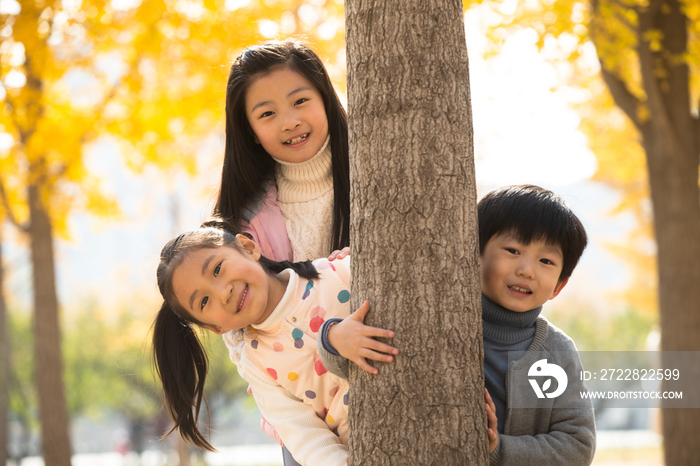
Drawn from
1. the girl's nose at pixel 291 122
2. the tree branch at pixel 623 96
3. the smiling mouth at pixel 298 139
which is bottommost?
the smiling mouth at pixel 298 139

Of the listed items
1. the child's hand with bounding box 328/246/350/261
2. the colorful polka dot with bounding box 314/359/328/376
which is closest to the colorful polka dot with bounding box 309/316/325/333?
the colorful polka dot with bounding box 314/359/328/376

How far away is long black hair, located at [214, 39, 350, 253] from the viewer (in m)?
2.28

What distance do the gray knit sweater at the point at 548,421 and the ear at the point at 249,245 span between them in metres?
0.47

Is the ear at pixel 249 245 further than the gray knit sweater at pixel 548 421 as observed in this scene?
Yes

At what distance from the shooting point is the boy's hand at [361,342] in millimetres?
1562

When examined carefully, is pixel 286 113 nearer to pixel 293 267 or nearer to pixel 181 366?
pixel 293 267

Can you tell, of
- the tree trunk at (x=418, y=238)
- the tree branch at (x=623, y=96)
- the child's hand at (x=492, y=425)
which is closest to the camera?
the tree trunk at (x=418, y=238)

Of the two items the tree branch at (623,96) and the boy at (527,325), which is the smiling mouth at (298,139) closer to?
the boy at (527,325)

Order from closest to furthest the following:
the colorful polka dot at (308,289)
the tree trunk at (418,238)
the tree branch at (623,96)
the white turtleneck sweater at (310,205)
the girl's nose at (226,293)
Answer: the tree trunk at (418,238) → the girl's nose at (226,293) → the colorful polka dot at (308,289) → the white turtleneck sweater at (310,205) → the tree branch at (623,96)

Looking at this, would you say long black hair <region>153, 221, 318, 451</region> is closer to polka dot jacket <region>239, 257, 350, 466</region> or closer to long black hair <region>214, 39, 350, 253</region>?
long black hair <region>214, 39, 350, 253</region>

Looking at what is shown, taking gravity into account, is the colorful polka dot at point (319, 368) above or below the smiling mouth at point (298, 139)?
below

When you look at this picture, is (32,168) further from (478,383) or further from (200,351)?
(478,383)

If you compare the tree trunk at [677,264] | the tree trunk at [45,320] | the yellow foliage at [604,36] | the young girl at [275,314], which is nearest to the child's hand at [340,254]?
the young girl at [275,314]

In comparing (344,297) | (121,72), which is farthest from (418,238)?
(121,72)
